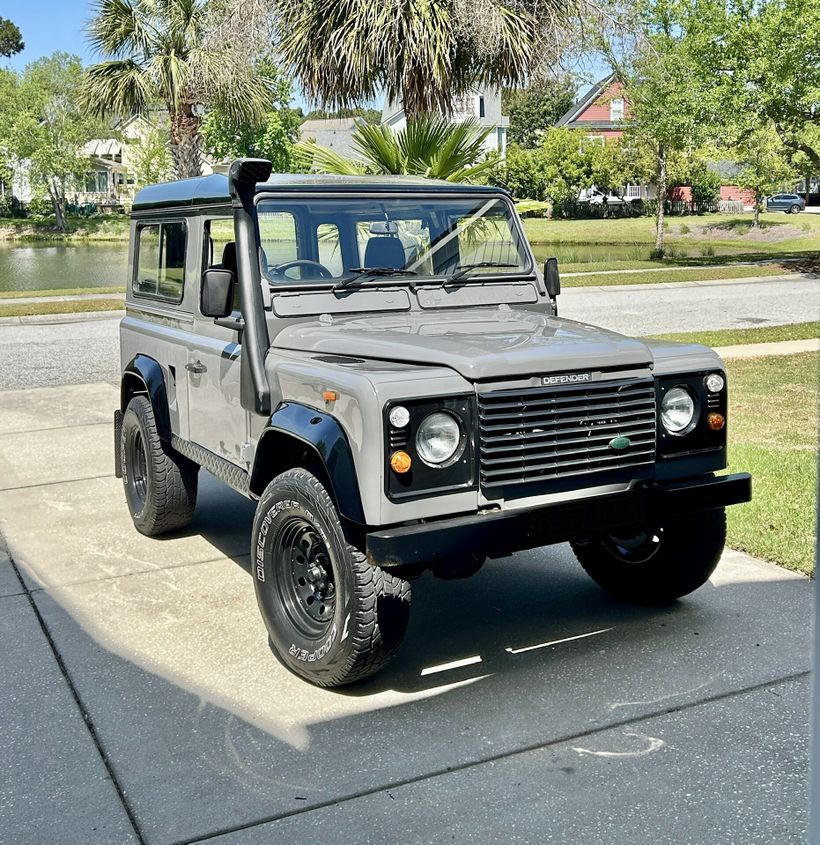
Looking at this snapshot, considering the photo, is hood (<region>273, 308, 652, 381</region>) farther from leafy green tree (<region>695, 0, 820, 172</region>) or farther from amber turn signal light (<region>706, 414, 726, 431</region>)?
leafy green tree (<region>695, 0, 820, 172</region>)

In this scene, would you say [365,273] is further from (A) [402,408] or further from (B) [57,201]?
(B) [57,201]

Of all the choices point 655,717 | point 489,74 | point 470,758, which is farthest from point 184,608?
point 489,74

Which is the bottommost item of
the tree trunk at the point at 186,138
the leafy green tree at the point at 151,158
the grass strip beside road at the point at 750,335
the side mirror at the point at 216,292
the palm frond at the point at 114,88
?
the grass strip beside road at the point at 750,335

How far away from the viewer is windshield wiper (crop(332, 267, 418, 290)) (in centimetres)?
521

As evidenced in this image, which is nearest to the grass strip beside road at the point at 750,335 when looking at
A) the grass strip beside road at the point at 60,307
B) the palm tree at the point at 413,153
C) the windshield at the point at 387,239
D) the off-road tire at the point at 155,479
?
the palm tree at the point at 413,153

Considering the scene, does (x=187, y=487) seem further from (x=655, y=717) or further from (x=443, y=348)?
(x=655, y=717)

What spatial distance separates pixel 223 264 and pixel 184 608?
5.59ft

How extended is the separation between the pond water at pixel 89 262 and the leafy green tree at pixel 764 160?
330 cm

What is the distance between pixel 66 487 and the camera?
7.75 m

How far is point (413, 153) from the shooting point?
14.9 m

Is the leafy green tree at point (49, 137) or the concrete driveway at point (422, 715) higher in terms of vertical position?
the leafy green tree at point (49, 137)

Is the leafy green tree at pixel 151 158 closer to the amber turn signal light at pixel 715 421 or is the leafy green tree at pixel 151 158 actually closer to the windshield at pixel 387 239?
the windshield at pixel 387 239

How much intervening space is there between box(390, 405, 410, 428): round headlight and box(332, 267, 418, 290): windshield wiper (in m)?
1.42

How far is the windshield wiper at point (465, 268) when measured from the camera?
214 inches
